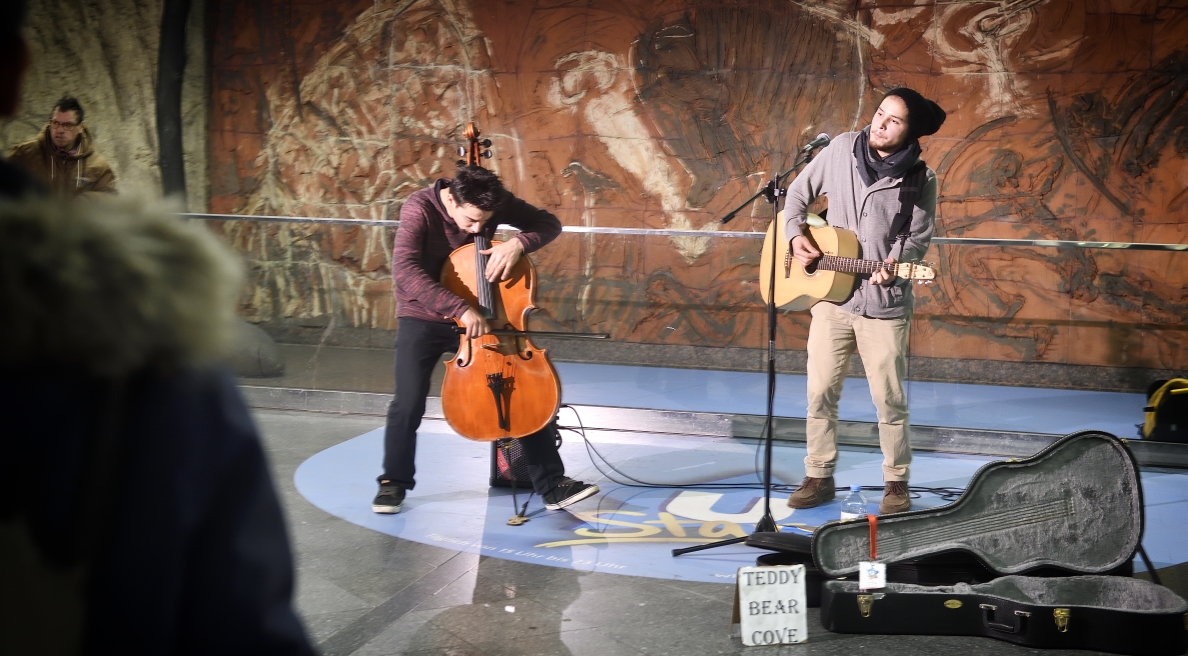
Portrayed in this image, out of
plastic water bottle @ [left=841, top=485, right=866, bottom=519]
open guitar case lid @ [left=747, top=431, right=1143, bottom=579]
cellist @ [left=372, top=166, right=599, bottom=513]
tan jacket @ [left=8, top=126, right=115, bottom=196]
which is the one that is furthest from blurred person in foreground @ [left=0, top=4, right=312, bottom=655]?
tan jacket @ [left=8, top=126, right=115, bottom=196]

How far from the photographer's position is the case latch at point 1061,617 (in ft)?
9.53

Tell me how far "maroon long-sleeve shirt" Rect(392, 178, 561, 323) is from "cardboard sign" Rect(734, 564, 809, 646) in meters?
1.71

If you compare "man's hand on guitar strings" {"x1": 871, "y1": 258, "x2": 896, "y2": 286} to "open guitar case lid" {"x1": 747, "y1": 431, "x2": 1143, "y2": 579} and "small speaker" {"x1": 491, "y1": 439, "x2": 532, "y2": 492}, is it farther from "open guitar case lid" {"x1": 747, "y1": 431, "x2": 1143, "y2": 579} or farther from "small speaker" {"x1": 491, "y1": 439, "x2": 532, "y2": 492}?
"small speaker" {"x1": 491, "y1": 439, "x2": 532, "y2": 492}

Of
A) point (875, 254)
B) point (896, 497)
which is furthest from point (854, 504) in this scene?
point (875, 254)

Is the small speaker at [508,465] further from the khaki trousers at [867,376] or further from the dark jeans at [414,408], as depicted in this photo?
the khaki trousers at [867,376]

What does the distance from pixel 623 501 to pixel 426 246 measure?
1.49 metres

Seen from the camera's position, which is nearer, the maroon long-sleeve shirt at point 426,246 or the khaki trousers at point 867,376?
the maroon long-sleeve shirt at point 426,246

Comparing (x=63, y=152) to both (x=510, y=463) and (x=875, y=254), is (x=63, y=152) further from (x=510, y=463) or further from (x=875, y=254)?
(x=875, y=254)

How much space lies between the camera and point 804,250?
4.41m

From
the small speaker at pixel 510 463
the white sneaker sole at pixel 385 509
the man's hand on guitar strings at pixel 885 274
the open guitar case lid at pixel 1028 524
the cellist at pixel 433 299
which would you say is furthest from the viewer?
the small speaker at pixel 510 463

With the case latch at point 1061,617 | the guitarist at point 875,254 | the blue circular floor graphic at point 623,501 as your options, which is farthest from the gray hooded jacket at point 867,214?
the case latch at point 1061,617

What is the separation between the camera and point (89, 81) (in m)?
9.24

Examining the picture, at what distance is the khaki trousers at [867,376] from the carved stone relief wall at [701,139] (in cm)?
126

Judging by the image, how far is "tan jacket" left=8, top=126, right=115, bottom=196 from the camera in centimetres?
698
